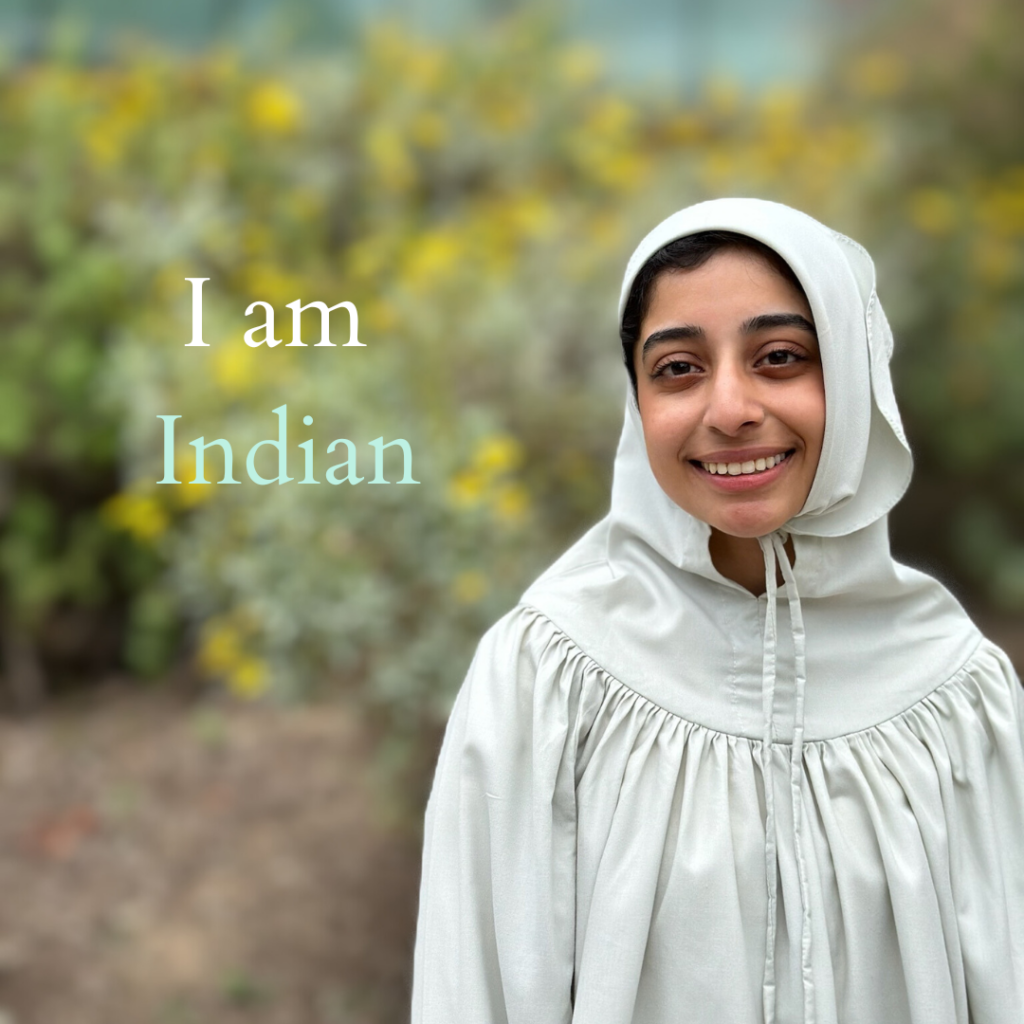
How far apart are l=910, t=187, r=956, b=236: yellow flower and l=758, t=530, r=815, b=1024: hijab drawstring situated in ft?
9.74

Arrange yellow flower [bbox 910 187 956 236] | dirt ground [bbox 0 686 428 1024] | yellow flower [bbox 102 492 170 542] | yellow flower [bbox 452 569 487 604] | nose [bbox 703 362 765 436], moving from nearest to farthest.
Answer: nose [bbox 703 362 765 436] < yellow flower [bbox 452 569 487 604] < dirt ground [bbox 0 686 428 1024] < yellow flower [bbox 102 492 170 542] < yellow flower [bbox 910 187 956 236]

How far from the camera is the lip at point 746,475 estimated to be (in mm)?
1318

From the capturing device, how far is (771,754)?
1.38 meters

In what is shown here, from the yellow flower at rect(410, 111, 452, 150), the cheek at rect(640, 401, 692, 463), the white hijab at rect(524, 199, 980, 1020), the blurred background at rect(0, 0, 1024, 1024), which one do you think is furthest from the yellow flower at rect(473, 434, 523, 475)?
the yellow flower at rect(410, 111, 452, 150)

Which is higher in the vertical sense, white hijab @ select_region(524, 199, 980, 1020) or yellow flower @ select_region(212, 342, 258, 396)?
yellow flower @ select_region(212, 342, 258, 396)

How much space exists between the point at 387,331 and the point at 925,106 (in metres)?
2.14

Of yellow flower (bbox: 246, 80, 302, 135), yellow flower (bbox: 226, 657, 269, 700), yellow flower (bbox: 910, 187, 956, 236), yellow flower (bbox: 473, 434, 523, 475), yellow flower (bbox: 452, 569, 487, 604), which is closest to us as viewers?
yellow flower (bbox: 473, 434, 523, 475)

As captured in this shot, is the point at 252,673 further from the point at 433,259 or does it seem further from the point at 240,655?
the point at 433,259

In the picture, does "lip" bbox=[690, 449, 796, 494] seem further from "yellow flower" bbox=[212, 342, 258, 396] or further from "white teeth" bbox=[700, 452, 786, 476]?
"yellow flower" bbox=[212, 342, 258, 396]

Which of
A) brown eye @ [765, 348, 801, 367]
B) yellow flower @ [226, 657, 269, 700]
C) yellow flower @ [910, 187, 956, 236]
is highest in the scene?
yellow flower @ [910, 187, 956, 236]

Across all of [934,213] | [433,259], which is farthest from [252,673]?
[934,213]

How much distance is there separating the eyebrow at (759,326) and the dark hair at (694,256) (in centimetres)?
3

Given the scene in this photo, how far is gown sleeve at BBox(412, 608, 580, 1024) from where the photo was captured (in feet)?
4.50

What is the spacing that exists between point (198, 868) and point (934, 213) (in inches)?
115
